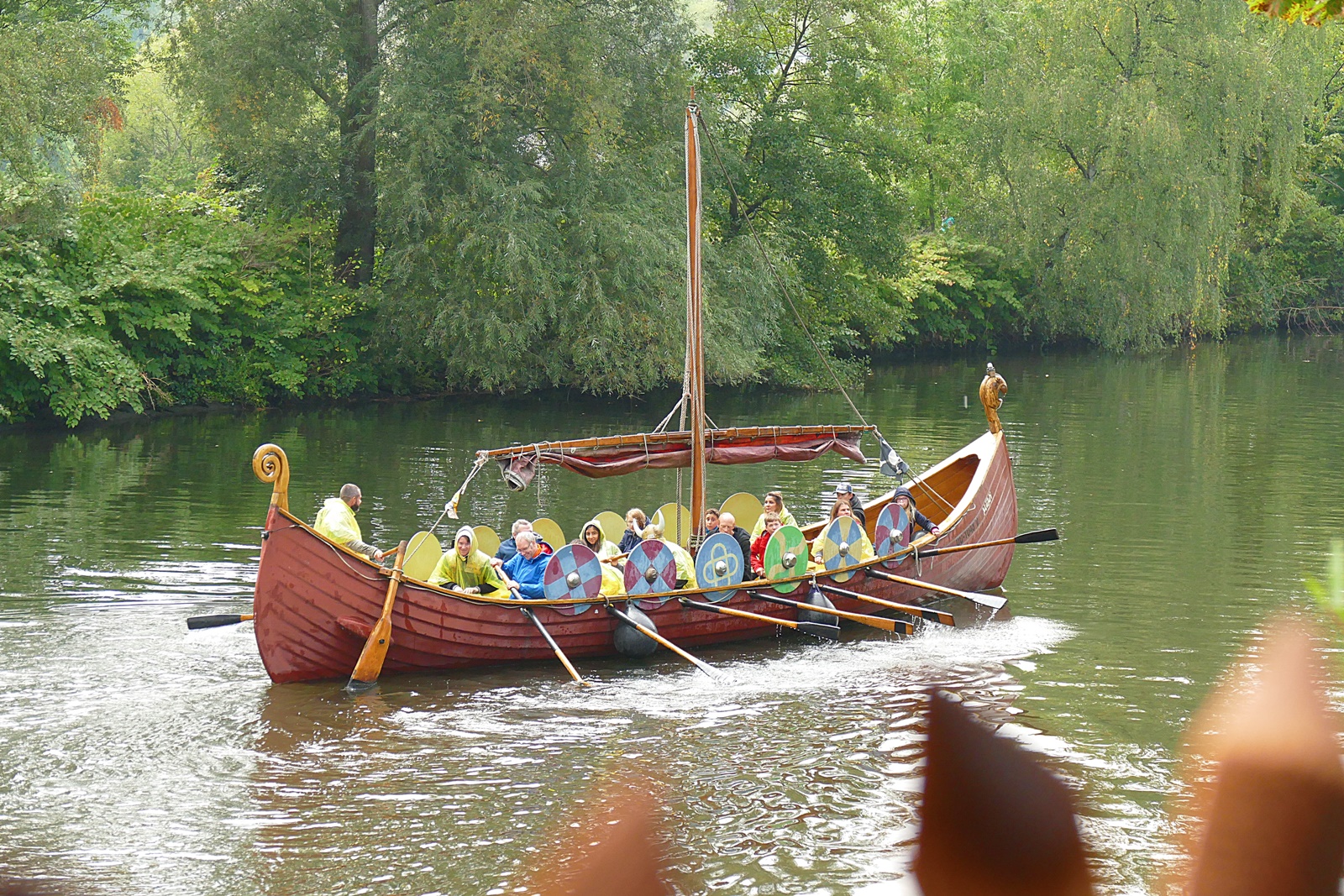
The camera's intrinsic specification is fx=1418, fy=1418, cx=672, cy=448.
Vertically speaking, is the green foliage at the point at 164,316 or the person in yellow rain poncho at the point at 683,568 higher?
the green foliage at the point at 164,316

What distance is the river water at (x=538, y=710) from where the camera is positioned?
885 centimetres

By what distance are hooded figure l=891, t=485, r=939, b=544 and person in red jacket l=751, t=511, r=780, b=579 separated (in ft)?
4.37

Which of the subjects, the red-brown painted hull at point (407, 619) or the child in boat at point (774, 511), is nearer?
the red-brown painted hull at point (407, 619)

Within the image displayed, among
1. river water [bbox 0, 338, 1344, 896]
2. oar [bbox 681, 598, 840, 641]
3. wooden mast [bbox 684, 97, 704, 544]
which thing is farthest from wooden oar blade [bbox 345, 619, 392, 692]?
wooden mast [bbox 684, 97, 704, 544]

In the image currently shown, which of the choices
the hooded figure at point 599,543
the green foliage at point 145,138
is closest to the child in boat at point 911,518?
the hooded figure at point 599,543

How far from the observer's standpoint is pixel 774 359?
118ft

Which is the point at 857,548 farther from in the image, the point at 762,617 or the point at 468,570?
the point at 468,570

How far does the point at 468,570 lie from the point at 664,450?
2.74m

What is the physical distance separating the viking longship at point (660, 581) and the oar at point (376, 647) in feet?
0.05

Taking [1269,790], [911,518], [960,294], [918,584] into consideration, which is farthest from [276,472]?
[960,294]

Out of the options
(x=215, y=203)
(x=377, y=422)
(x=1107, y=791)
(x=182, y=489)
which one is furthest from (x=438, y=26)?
(x=1107, y=791)

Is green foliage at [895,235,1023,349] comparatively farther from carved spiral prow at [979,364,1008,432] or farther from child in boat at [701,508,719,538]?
child in boat at [701,508,719,538]

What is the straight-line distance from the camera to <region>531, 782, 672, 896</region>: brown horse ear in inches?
333

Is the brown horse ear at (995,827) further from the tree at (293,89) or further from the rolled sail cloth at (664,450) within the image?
the tree at (293,89)
